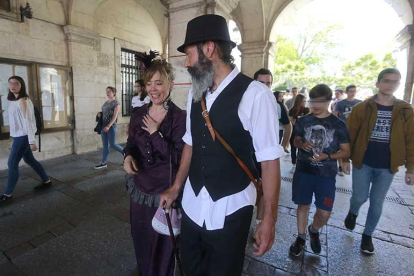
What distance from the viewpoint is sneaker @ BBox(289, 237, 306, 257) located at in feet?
8.22

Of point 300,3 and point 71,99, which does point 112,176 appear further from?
point 300,3

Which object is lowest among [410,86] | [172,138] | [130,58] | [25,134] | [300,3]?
[25,134]

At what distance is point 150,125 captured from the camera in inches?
71.6

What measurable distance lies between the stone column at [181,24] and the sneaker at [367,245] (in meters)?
3.21

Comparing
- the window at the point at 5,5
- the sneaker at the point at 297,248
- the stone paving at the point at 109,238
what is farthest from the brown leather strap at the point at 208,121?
the window at the point at 5,5

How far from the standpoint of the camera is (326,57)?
27.6m

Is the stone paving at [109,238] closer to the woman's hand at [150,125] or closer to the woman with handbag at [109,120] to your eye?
the woman with handbag at [109,120]

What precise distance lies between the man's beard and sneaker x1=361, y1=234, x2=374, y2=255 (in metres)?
2.55

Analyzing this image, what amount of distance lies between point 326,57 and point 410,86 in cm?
2419

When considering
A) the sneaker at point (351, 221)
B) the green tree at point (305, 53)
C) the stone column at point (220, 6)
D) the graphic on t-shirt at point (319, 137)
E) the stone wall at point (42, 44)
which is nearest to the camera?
the graphic on t-shirt at point (319, 137)

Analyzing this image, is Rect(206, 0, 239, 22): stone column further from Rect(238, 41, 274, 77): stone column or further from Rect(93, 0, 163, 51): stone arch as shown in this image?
Rect(93, 0, 163, 51): stone arch

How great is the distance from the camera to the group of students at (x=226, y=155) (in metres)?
1.28

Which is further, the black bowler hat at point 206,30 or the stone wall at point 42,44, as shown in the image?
the stone wall at point 42,44

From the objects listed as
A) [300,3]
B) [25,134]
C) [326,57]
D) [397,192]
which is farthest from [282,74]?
[25,134]
